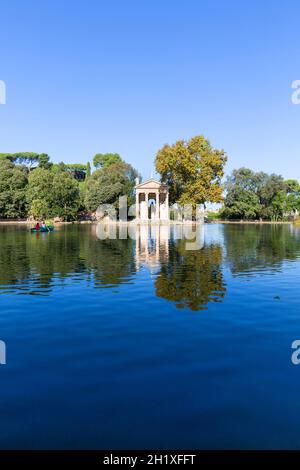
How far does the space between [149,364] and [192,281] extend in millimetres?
9700

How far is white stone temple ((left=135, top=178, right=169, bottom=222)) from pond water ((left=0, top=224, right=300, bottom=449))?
73831mm

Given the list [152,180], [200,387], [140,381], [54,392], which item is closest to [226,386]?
[200,387]

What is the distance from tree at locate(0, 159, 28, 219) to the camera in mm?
97125

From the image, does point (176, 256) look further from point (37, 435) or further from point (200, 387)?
point (37, 435)

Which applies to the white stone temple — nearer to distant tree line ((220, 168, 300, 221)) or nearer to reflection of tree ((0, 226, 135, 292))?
distant tree line ((220, 168, 300, 221))

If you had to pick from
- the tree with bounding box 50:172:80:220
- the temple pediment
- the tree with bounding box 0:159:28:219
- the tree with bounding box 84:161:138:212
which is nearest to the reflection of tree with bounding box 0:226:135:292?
the tree with bounding box 50:172:80:220

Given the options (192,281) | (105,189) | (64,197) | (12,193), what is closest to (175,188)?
(105,189)

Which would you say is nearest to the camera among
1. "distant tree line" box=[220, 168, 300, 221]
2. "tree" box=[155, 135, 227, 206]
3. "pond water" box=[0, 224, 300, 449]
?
"pond water" box=[0, 224, 300, 449]

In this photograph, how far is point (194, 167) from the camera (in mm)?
83250

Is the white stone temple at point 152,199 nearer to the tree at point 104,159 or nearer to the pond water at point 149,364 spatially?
the tree at point 104,159

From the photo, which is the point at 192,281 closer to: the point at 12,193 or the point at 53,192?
the point at 53,192

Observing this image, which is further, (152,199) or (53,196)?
(152,199)

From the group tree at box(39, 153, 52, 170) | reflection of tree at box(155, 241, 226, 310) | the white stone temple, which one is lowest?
reflection of tree at box(155, 241, 226, 310)

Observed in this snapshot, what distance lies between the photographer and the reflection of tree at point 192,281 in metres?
14.7
